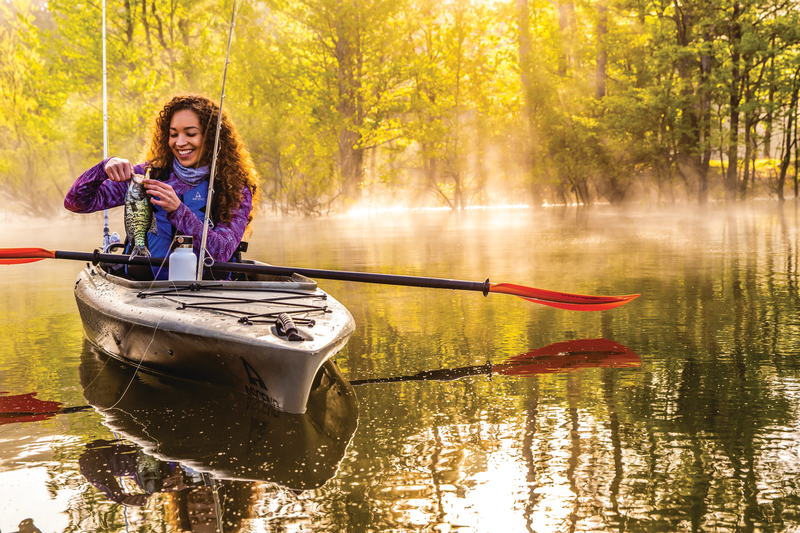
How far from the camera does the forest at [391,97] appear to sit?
3078cm

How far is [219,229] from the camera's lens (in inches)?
216

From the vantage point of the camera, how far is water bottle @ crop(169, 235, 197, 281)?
5059 millimetres

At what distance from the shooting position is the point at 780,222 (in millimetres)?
19172

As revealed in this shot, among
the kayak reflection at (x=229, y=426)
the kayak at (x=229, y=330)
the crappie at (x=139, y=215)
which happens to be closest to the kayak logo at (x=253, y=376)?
the kayak at (x=229, y=330)

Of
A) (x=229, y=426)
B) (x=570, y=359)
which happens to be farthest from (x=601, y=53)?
(x=229, y=426)

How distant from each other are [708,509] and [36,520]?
7.66 feet

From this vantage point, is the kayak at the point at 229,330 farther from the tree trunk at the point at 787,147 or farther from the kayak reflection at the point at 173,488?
the tree trunk at the point at 787,147

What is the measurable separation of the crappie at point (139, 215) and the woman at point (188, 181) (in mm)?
58

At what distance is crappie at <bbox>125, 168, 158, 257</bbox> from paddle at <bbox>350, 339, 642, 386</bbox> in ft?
5.89

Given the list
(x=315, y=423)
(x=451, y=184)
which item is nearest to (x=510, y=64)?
(x=451, y=184)

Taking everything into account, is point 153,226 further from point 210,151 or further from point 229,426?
point 229,426

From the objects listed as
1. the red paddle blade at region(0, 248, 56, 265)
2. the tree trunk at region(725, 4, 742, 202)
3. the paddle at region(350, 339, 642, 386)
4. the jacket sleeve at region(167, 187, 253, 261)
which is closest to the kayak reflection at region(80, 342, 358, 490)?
the paddle at region(350, 339, 642, 386)

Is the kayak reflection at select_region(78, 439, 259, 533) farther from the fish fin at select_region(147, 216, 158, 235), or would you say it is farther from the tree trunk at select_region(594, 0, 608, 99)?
the tree trunk at select_region(594, 0, 608, 99)

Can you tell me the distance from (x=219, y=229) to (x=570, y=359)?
8.40 feet
